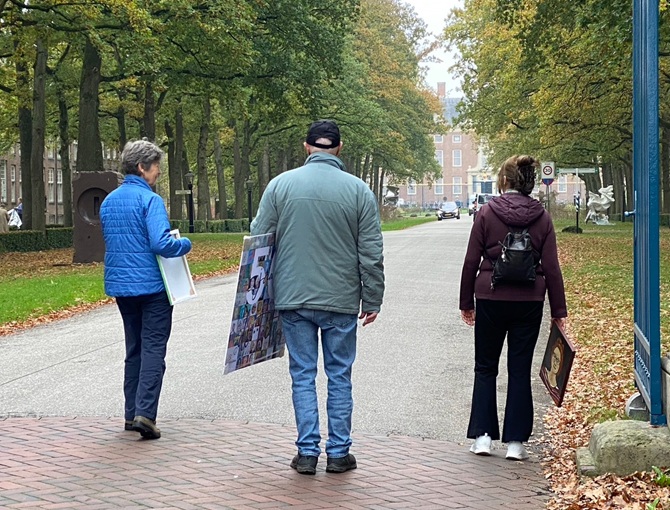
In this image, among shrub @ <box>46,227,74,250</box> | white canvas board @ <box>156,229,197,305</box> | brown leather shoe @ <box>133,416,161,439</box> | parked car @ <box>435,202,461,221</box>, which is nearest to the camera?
brown leather shoe @ <box>133,416,161,439</box>

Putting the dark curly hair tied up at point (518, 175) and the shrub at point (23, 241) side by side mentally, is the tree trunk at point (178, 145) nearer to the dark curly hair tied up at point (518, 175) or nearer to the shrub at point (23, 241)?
the shrub at point (23, 241)

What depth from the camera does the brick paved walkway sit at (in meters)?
5.64

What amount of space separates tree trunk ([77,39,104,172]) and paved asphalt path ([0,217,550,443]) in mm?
15078

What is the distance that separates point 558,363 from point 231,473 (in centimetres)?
202

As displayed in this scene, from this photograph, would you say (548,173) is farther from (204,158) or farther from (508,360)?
(508,360)

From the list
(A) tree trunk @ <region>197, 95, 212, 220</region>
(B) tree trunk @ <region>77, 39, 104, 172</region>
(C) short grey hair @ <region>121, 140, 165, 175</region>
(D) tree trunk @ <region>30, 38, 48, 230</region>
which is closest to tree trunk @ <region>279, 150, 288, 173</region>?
(A) tree trunk @ <region>197, 95, 212, 220</region>

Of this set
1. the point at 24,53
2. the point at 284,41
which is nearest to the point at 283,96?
the point at 284,41

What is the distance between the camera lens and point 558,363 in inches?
269

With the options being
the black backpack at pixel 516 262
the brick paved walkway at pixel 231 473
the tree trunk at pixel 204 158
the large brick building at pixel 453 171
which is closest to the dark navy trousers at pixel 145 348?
the brick paved walkway at pixel 231 473

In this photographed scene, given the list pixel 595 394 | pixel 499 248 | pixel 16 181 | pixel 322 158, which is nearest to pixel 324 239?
pixel 322 158

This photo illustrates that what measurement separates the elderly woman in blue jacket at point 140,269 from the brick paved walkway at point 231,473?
1.16 feet

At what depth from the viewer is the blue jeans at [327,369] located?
6277 millimetres

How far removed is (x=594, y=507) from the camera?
5.43 m

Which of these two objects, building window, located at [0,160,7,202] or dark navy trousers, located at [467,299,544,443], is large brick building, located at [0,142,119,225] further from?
dark navy trousers, located at [467,299,544,443]
